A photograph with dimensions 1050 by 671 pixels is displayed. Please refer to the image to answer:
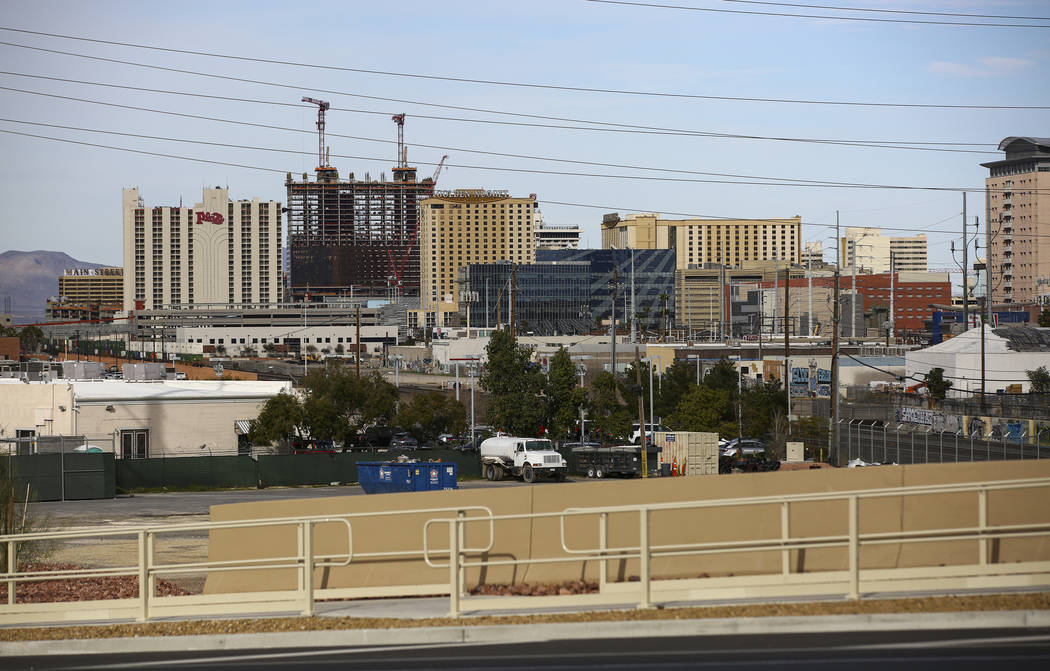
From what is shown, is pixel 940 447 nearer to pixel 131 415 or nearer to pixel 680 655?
pixel 131 415

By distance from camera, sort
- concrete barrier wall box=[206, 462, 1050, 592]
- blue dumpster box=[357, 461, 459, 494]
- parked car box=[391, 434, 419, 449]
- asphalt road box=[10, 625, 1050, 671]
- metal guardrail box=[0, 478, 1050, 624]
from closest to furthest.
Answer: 1. asphalt road box=[10, 625, 1050, 671]
2. metal guardrail box=[0, 478, 1050, 624]
3. concrete barrier wall box=[206, 462, 1050, 592]
4. blue dumpster box=[357, 461, 459, 494]
5. parked car box=[391, 434, 419, 449]

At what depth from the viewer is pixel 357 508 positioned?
15.9 metres

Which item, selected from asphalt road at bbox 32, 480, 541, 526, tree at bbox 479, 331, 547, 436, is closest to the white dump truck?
asphalt road at bbox 32, 480, 541, 526

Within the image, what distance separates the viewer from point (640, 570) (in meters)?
13.3

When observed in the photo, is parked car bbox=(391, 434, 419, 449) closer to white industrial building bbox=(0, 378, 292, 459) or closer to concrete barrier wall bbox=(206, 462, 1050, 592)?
white industrial building bbox=(0, 378, 292, 459)

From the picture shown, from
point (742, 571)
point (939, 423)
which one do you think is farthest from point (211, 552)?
point (939, 423)

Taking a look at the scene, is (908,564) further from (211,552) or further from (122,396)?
(122,396)

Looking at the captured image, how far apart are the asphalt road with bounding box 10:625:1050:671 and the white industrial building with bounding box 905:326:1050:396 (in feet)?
252

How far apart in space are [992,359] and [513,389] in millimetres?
44098

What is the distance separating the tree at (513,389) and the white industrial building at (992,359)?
1491 inches

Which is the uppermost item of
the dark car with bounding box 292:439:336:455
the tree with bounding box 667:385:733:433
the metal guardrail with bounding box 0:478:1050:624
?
the metal guardrail with bounding box 0:478:1050:624

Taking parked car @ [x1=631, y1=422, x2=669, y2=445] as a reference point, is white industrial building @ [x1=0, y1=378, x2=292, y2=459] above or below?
above

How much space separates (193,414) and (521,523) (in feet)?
139

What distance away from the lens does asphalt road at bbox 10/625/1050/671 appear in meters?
9.78
